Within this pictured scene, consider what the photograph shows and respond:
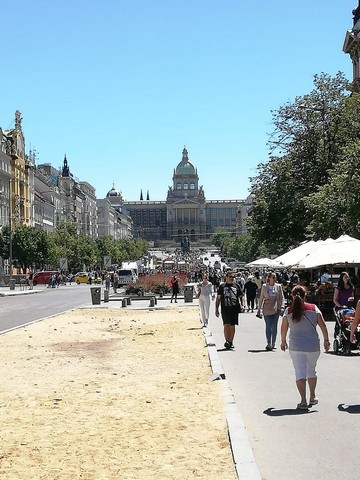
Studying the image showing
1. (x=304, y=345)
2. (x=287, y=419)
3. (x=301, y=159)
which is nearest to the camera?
(x=287, y=419)

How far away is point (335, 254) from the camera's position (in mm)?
25531

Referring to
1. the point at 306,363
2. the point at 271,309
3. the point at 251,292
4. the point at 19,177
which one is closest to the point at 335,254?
the point at 271,309

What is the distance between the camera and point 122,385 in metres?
13.2

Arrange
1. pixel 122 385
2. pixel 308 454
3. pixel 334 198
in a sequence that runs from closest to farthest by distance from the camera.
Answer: pixel 308 454, pixel 122 385, pixel 334 198

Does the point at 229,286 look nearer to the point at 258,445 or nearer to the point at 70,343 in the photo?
the point at 70,343

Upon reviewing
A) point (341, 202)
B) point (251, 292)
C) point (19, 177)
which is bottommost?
point (251, 292)

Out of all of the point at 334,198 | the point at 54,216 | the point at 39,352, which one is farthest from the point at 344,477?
the point at 54,216

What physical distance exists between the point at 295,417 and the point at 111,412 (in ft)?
7.58

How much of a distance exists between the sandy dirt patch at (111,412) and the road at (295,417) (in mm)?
391

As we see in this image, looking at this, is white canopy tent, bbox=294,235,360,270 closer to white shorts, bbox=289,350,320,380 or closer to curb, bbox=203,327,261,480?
curb, bbox=203,327,261,480

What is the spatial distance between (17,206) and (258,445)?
97904mm

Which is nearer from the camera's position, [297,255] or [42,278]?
[297,255]

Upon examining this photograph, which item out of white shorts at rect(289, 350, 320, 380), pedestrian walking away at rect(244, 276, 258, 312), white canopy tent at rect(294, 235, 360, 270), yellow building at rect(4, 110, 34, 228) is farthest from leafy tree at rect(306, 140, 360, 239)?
yellow building at rect(4, 110, 34, 228)

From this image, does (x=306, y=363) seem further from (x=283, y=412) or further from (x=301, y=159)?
(x=301, y=159)
